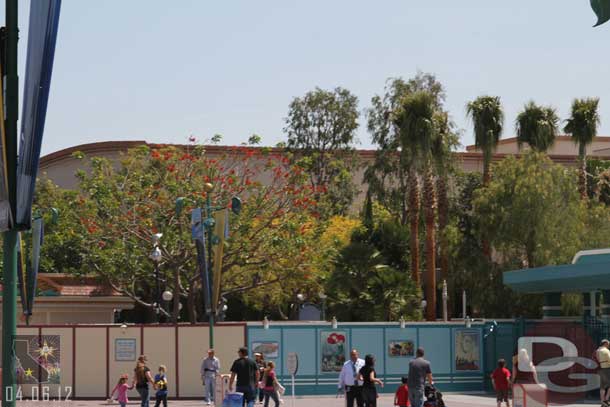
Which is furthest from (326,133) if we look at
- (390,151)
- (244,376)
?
(244,376)

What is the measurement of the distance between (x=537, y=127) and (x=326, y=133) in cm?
1576

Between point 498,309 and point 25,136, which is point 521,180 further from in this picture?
point 25,136

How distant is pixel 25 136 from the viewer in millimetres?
11531

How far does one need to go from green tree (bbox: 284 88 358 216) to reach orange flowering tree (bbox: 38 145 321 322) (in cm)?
1798

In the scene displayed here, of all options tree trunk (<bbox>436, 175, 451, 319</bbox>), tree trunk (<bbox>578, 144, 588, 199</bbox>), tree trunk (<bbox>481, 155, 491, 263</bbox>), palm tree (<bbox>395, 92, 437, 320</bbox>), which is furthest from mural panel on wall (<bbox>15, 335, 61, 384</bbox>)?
tree trunk (<bbox>578, 144, 588, 199</bbox>)

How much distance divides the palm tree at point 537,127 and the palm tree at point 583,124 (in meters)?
1.11

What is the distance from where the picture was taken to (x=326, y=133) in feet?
234

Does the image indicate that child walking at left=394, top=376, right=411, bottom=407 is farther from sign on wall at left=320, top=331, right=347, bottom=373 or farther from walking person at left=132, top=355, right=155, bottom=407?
sign on wall at left=320, top=331, right=347, bottom=373

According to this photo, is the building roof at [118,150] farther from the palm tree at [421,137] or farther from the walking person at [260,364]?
the walking person at [260,364]

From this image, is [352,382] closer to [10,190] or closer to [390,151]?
[10,190]

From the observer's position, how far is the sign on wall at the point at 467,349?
40.1 meters

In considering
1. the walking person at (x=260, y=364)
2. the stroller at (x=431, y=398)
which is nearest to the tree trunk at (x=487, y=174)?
the walking person at (x=260, y=364)

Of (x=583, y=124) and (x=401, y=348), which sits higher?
(x=583, y=124)

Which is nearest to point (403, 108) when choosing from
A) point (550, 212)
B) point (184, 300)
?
point (550, 212)
